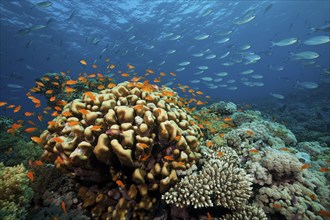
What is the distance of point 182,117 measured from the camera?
17.0 feet

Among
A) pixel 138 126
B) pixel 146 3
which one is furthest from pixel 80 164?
pixel 146 3

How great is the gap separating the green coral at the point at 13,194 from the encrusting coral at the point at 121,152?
2.18 feet

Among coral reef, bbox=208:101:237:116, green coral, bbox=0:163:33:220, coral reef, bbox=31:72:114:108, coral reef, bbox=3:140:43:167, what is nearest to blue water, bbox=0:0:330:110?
coral reef, bbox=208:101:237:116

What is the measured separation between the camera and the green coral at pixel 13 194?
337cm

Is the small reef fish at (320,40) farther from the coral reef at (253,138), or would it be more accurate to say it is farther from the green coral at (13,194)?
the green coral at (13,194)

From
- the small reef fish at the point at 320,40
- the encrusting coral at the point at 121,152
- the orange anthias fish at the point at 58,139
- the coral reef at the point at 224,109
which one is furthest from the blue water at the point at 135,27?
the orange anthias fish at the point at 58,139

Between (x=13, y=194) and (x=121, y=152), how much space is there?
7.57ft

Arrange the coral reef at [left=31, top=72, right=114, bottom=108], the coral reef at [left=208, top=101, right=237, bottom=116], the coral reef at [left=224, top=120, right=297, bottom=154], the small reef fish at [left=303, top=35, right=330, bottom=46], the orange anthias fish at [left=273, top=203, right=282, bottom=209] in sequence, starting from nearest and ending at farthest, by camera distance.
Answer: the orange anthias fish at [left=273, top=203, right=282, bottom=209] → the coral reef at [left=224, top=120, right=297, bottom=154] → the coral reef at [left=31, top=72, right=114, bottom=108] → the coral reef at [left=208, top=101, right=237, bottom=116] → the small reef fish at [left=303, top=35, right=330, bottom=46]

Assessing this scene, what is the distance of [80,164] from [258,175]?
4.30 m

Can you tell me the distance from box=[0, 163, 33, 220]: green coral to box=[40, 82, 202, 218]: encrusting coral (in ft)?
2.18

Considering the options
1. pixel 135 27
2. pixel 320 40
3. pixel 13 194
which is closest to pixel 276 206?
pixel 13 194

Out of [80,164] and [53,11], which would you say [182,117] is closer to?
[80,164]

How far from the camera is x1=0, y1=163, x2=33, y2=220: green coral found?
11.1 ft

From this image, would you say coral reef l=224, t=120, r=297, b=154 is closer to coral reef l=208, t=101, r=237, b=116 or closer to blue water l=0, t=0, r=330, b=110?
coral reef l=208, t=101, r=237, b=116
